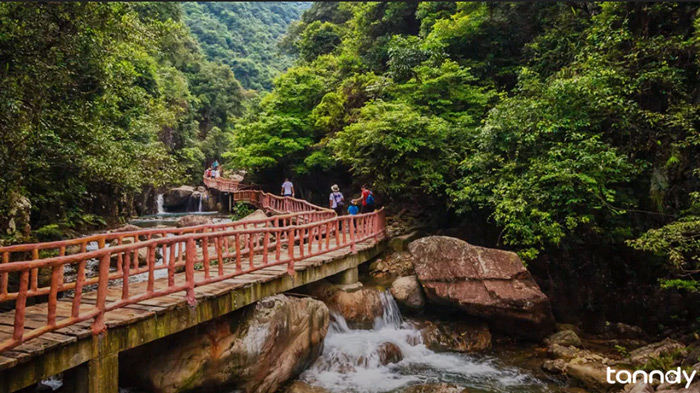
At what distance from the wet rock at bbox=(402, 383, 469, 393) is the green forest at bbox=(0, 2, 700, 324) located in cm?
353

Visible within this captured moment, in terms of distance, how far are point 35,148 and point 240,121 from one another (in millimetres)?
14771

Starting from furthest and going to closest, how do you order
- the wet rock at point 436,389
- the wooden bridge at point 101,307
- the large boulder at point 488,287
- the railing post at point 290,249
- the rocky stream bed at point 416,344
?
the large boulder at point 488,287 < the railing post at point 290,249 < the wet rock at point 436,389 < the rocky stream bed at point 416,344 < the wooden bridge at point 101,307

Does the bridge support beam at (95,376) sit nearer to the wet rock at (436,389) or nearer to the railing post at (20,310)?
the railing post at (20,310)

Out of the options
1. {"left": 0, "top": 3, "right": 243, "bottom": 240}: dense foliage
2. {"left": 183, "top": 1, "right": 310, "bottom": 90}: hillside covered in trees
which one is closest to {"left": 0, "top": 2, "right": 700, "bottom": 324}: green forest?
{"left": 0, "top": 3, "right": 243, "bottom": 240}: dense foliage

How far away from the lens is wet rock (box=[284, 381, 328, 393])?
264 inches

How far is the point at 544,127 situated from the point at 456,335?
17.3 feet

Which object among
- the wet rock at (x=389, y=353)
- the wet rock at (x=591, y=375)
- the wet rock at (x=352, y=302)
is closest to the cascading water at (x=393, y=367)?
the wet rock at (x=389, y=353)

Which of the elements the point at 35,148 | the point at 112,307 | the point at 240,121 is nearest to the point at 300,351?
the point at 112,307

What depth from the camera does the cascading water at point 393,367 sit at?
7540 millimetres

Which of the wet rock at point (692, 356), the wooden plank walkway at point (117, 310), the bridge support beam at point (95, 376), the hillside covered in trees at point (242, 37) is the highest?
the hillside covered in trees at point (242, 37)

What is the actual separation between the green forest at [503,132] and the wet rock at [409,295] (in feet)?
8.54

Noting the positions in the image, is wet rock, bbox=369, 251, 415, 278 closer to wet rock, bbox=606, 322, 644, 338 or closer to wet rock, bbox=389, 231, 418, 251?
wet rock, bbox=389, 231, 418, 251

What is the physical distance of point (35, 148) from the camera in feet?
27.8

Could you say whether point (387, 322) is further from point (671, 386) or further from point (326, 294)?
point (671, 386)
